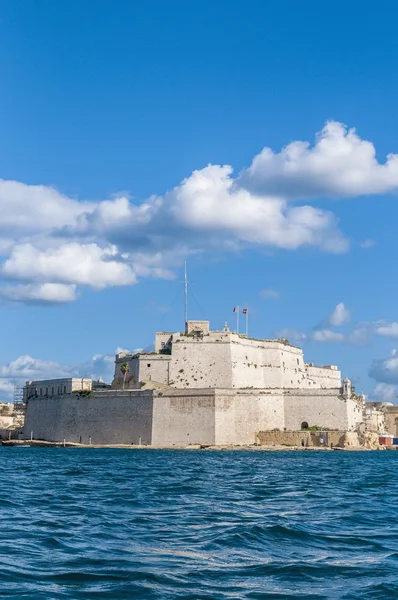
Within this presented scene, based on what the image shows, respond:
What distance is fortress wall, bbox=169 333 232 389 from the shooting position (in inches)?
2386

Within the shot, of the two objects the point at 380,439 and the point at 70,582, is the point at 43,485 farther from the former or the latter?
the point at 380,439

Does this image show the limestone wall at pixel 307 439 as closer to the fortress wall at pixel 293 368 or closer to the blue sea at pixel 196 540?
the fortress wall at pixel 293 368

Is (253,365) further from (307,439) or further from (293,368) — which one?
(307,439)

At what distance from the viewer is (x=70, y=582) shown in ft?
35.8

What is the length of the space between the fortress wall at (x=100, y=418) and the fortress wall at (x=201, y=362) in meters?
4.37

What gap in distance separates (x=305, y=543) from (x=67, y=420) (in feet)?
163

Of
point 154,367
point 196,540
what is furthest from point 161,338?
point 196,540

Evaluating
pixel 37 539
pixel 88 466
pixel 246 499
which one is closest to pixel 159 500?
pixel 246 499

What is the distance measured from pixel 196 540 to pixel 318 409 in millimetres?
45831

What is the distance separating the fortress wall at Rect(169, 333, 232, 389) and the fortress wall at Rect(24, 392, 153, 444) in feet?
14.3

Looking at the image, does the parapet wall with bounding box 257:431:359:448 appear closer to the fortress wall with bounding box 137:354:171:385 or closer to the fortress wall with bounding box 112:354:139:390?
the fortress wall with bounding box 137:354:171:385

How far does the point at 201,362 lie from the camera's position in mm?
A: 61156

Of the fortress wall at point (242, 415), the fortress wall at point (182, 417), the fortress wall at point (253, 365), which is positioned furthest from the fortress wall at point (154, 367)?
the fortress wall at point (242, 415)

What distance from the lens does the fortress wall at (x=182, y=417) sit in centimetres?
5603
